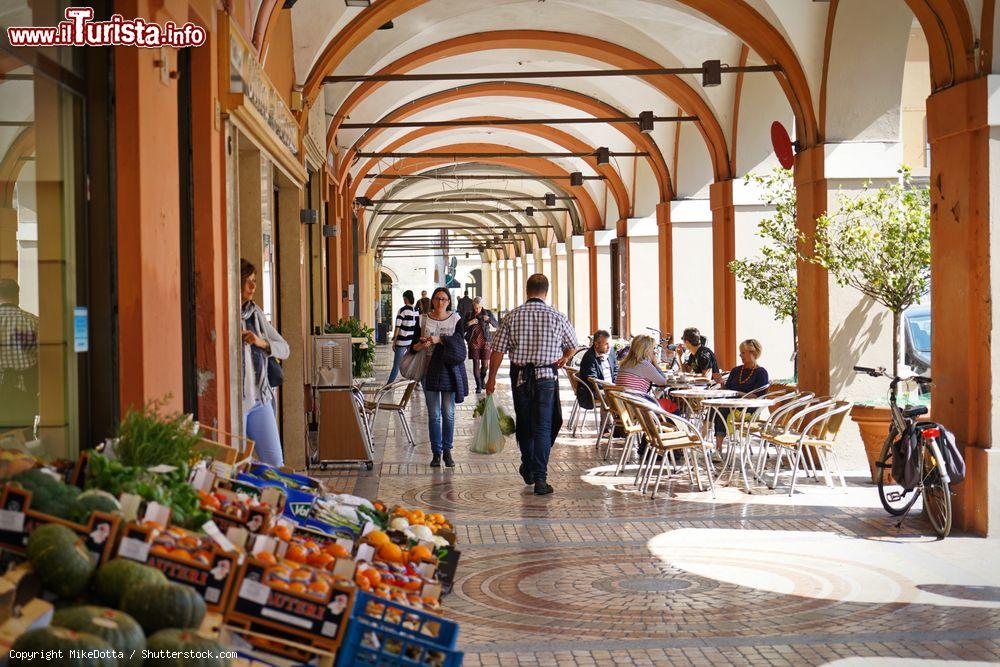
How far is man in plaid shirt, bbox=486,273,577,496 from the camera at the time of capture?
8250 mm

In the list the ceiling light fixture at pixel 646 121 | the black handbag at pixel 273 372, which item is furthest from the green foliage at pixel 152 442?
the ceiling light fixture at pixel 646 121

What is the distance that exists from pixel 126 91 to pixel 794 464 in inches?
220

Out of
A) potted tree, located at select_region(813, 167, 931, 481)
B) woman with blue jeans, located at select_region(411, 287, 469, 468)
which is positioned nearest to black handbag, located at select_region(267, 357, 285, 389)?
woman with blue jeans, located at select_region(411, 287, 469, 468)

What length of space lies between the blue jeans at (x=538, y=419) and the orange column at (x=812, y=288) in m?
3.11

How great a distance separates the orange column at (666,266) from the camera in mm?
18141

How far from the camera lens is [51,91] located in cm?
421

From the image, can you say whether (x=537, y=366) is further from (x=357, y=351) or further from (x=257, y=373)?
(x=357, y=351)

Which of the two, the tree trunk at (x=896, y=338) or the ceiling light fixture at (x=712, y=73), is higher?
the ceiling light fixture at (x=712, y=73)

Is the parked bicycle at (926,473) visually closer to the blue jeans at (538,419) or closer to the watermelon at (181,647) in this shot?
the blue jeans at (538,419)

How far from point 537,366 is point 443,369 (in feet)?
5.50

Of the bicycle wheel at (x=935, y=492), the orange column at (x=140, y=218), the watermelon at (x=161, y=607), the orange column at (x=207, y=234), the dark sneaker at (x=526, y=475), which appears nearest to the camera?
the watermelon at (x=161, y=607)

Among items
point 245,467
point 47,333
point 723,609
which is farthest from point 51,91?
point 723,609

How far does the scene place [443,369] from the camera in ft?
32.1

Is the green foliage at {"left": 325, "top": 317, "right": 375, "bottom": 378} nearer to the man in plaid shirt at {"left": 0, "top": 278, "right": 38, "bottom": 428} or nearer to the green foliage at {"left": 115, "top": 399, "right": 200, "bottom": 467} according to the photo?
the man in plaid shirt at {"left": 0, "top": 278, "right": 38, "bottom": 428}
